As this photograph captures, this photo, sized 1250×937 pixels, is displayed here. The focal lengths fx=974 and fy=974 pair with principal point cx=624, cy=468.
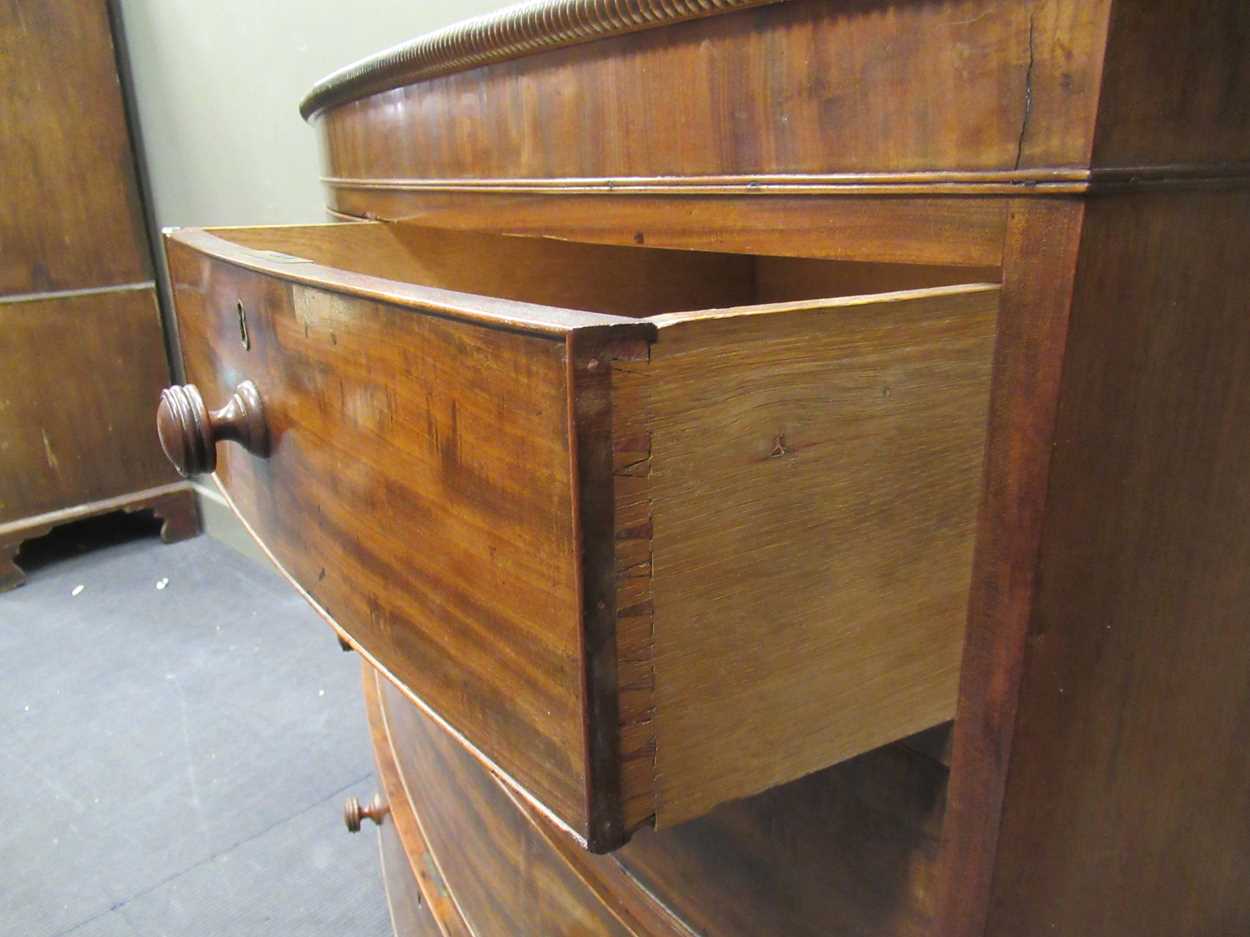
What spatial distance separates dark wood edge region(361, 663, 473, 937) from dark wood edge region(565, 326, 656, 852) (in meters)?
0.57

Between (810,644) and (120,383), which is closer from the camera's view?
(810,644)

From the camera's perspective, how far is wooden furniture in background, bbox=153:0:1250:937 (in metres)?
0.29

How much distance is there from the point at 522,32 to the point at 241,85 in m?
1.69

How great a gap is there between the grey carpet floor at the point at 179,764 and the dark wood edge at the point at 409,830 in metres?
0.31

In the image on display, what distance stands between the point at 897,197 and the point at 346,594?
29 cm

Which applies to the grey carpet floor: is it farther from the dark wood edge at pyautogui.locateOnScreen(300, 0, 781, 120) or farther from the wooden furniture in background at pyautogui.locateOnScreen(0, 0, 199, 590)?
the dark wood edge at pyautogui.locateOnScreen(300, 0, 781, 120)

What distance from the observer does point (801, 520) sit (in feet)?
1.03

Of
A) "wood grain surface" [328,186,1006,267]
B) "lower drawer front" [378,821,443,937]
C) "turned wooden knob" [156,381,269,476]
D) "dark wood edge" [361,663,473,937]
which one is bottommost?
"lower drawer front" [378,821,443,937]

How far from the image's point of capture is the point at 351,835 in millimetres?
1412

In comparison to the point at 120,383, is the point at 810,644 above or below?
above

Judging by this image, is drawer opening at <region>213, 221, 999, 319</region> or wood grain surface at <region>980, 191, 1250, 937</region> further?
drawer opening at <region>213, 221, 999, 319</region>

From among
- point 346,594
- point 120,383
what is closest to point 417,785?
point 346,594

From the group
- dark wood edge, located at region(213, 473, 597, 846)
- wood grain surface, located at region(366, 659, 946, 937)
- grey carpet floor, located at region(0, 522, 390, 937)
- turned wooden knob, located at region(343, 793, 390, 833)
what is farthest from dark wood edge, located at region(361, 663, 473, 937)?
dark wood edge, located at region(213, 473, 597, 846)

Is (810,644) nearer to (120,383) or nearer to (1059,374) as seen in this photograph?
(1059,374)
